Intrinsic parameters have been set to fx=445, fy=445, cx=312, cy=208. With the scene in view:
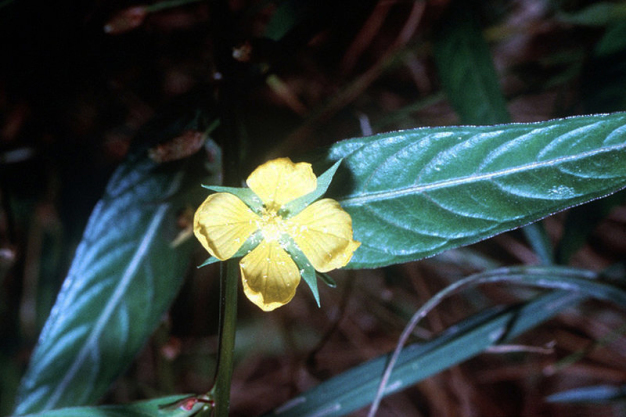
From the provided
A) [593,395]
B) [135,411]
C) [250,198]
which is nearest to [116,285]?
[135,411]

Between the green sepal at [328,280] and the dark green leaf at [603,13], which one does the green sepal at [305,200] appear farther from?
the dark green leaf at [603,13]

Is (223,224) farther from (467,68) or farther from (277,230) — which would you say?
(467,68)

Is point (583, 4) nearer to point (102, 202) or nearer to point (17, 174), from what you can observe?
point (102, 202)

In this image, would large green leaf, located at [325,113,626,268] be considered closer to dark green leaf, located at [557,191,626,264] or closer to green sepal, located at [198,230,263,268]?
green sepal, located at [198,230,263,268]

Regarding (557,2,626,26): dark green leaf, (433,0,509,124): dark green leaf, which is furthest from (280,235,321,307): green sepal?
(557,2,626,26): dark green leaf

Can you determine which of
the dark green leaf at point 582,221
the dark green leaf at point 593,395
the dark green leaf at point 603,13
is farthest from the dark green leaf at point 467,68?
the dark green leaf at point 593,395

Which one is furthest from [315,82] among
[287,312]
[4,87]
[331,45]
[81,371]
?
[81,371]
